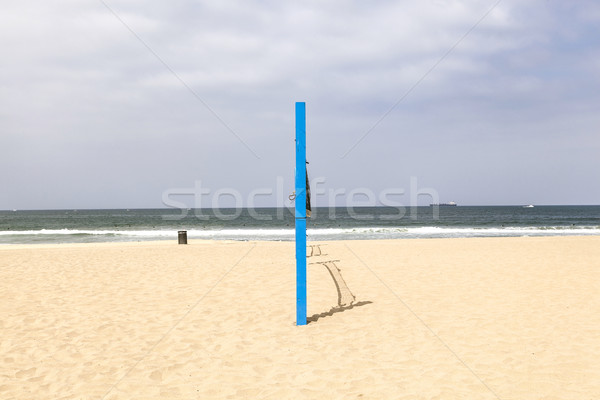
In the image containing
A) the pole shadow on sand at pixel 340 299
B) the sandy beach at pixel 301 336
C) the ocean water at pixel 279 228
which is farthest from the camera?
the ocean water at pixel 279 228

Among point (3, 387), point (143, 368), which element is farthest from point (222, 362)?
point (3, 387)

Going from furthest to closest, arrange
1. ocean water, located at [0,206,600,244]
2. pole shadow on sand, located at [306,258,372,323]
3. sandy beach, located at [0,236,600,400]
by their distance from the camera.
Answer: ocean water, located at [0,206,600,244]
pole shadow on sand, located at [306,258,372,323]
sandy beach, located at [0,236,600,400]

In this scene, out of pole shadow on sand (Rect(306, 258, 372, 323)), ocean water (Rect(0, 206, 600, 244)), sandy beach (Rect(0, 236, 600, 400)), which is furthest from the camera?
ocean water (Rect(0, 206, 600, 244))

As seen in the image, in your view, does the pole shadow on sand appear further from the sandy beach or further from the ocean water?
the ocean water

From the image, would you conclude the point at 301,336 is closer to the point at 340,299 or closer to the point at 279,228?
the point at 340,299

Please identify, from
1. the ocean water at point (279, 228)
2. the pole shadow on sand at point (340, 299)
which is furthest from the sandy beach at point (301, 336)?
the ocean water at point (279, 228)

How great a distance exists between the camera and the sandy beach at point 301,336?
4.82 m

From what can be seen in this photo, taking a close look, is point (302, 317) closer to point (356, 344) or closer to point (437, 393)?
point (356, 344)

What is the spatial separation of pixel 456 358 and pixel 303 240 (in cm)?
292

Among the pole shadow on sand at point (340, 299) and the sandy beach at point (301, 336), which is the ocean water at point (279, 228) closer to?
the pole shadow on sand at point (340, 299)

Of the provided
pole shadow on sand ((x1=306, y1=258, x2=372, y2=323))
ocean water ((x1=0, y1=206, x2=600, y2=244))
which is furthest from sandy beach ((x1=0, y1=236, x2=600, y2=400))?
ocean water ((x1=0, y1=206, x2=600, y2=244))

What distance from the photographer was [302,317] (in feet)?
23.9

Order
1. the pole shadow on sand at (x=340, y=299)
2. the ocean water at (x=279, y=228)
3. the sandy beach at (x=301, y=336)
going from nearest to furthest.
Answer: the sandy beach at (x=301, y=336), the pole shadow on sand at (x=340, y=299), the ocean water at (x=279, y=228)

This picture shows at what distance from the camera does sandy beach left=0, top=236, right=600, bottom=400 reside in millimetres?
4820
